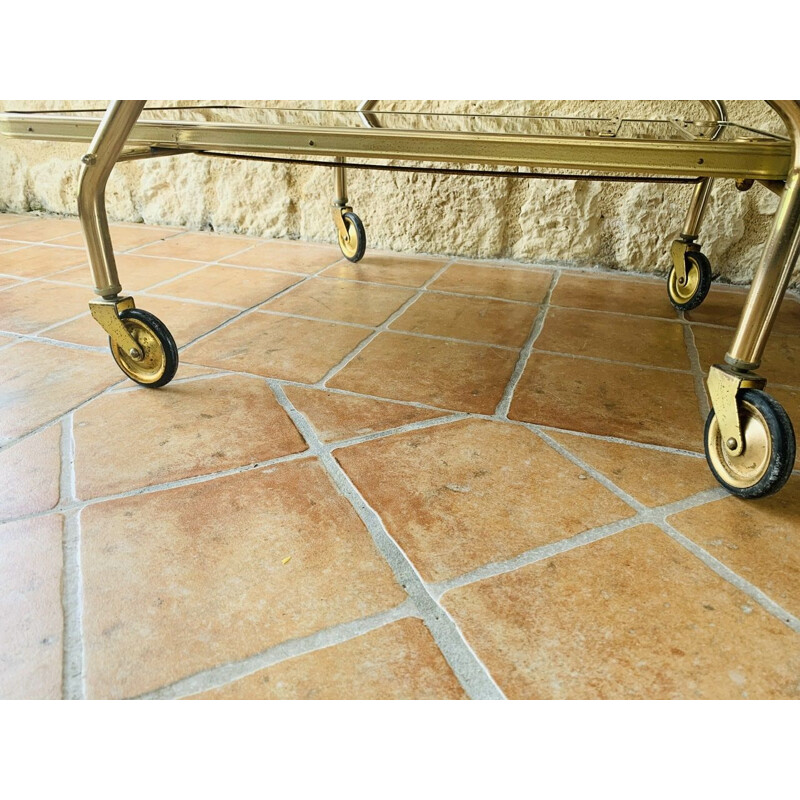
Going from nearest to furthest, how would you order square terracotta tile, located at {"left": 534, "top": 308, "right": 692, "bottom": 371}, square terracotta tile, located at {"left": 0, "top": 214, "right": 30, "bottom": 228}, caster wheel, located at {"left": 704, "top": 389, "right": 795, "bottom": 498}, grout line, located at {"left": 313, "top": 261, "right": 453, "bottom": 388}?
caster wheel, located at {"left": 704, "top": 389, "right": 795, "bottom": 498}
grout line, located at {"left": 313, "top": 261, "right": 453, "bottom": 388}
square terracotta tile, located at {"left": 534, "top": 308, "right": 692, "bottom": 371}
square terracotta tile, located at {"left": 0, "top": 214, "right": 30, "bottom": 228}

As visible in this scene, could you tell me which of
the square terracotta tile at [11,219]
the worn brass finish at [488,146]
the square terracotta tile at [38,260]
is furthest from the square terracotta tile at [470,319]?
the square terracotta tile at [11,219]

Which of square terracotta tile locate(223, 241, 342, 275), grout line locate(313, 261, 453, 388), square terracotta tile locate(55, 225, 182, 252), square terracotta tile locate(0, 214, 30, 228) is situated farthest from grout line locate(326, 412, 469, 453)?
square terracotta tile locate(0, 214, 30, 228)

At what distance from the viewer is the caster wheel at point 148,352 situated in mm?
1155

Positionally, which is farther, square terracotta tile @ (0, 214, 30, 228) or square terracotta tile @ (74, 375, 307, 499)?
square terracotta tile @ (0, 214, 30, 228)

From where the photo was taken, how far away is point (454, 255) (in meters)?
2.26

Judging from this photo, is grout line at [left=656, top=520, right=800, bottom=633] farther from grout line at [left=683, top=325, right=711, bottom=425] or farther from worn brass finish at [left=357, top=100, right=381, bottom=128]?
worn brass finish at [left=357, top=100, right=381, bottom=128]

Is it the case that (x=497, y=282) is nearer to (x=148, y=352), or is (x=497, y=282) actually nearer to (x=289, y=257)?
(x=289, y=257)

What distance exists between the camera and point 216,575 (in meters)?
0.77

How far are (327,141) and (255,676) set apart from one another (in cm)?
80

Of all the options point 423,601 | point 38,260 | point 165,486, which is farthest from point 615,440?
point 38,260

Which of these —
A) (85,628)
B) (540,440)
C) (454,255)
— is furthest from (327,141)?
(454,255)

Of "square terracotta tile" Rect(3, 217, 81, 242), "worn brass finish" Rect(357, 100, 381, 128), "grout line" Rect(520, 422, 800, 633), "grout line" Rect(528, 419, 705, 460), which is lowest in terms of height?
"square terracotta tile" Rect(3, 217, 81, 242)

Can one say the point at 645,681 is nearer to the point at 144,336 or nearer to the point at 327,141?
the point at 327,141

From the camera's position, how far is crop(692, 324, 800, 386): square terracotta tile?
1.33 m
